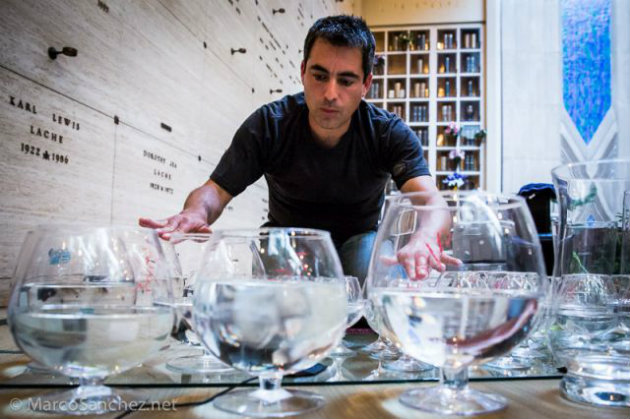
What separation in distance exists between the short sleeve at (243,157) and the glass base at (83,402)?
1314 mm

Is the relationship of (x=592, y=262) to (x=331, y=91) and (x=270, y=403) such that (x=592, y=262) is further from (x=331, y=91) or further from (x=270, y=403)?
(x=331, y=91)

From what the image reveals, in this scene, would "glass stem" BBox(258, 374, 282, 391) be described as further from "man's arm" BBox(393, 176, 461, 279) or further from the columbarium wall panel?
the columbarium wall panel

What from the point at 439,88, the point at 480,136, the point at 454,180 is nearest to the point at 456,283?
the point at 454,180

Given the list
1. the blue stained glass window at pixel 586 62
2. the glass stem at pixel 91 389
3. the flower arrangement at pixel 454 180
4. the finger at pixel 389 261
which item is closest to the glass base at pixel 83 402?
the glass stem at pixel 91 389

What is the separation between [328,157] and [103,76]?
87 centimetres

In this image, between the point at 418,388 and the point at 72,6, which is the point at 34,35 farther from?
the point at 418,388

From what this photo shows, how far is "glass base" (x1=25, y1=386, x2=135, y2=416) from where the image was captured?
36cm

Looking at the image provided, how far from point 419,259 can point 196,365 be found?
0.82ft

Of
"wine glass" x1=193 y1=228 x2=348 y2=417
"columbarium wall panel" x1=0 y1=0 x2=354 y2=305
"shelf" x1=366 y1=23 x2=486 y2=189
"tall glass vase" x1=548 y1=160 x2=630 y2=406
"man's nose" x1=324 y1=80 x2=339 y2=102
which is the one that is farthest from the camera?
"shelf" x1=366 y1=23 x2=486 y2=189

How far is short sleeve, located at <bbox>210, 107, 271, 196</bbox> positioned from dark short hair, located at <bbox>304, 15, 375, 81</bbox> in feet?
0.96

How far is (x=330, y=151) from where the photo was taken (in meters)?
1.76

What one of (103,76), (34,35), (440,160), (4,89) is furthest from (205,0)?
(440,160)

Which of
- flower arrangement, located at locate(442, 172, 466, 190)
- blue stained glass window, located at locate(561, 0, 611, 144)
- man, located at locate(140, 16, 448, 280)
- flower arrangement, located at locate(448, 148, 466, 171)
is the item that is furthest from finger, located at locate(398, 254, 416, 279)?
blue stained glass window, located at locate(561, 0, 611, 144)

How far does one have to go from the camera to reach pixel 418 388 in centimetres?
44
